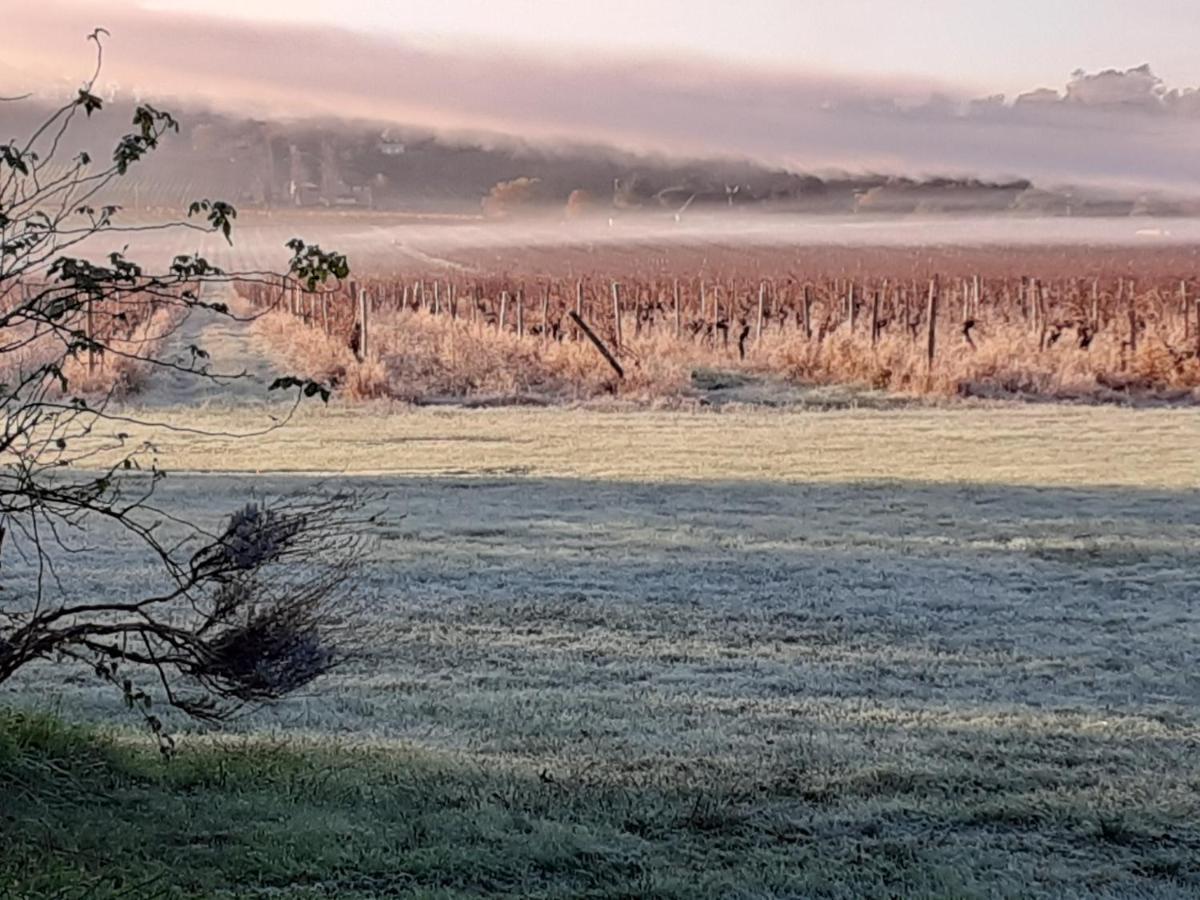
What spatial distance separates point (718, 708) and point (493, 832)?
6.46ft

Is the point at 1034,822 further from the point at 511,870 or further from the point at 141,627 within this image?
the point at 141,627

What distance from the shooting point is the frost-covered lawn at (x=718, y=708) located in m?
4.54

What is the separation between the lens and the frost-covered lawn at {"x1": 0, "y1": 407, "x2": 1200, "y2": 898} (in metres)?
4.54

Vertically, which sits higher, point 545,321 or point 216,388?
point 545,321

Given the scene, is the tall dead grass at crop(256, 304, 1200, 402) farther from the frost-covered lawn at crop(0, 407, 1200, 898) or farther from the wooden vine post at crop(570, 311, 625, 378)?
the frost-covered lawn at crop(0, 407, 1200, 898)

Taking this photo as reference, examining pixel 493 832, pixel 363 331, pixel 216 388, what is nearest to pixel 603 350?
pixel 363 331

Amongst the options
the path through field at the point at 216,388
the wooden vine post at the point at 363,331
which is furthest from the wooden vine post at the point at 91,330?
the wooden vine post at the point at 363,331

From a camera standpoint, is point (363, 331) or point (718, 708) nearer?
point (718, 708)

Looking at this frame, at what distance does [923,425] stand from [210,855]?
1553cm

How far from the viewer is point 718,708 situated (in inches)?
255

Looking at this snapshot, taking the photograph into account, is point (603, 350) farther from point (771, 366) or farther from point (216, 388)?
point (216, 388)

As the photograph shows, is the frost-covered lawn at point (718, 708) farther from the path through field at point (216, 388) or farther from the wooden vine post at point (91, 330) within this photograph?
the path through field at point (216, 388)

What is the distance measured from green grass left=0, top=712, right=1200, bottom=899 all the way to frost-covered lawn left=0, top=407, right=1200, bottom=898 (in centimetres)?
1

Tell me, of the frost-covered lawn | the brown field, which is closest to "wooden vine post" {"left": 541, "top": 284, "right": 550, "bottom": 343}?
the brown field
